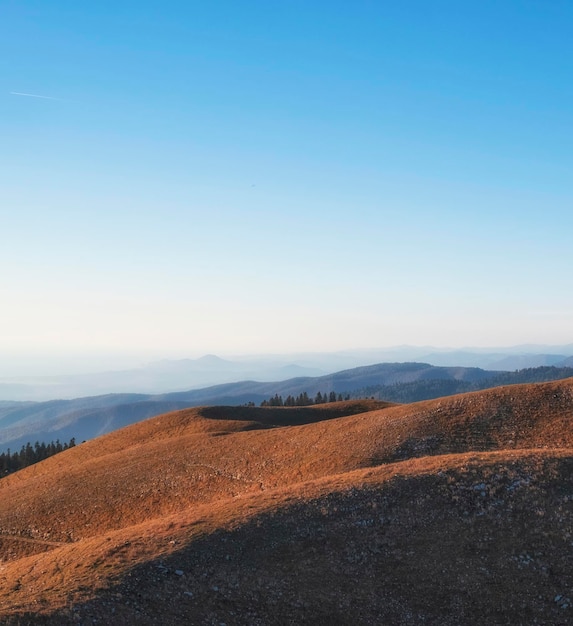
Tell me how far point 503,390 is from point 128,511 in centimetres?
3784

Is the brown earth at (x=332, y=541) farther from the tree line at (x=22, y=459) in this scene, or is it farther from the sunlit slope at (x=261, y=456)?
the tree line at (x=22, y=459)

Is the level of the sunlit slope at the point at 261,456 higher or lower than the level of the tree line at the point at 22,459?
higher

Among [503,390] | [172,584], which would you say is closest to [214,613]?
[172,584]

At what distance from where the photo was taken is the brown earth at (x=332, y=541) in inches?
848

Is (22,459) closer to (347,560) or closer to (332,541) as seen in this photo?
(332,541)

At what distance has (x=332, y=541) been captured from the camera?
1055 inches

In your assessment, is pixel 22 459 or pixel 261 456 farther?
pixel 22 459

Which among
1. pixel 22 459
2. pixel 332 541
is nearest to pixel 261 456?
pixel 332 541

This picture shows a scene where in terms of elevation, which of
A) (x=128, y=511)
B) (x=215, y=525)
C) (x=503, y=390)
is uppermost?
(x=503, y=390)

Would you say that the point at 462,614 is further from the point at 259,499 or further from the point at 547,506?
the point at 259,499

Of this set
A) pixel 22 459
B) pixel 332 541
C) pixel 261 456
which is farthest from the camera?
pixel 22 459

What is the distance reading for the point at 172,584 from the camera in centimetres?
2244

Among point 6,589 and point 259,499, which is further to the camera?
point 259,499

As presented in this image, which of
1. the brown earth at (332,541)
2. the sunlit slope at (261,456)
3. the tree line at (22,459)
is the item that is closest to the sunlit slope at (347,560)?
the brown earth at (332,541)
